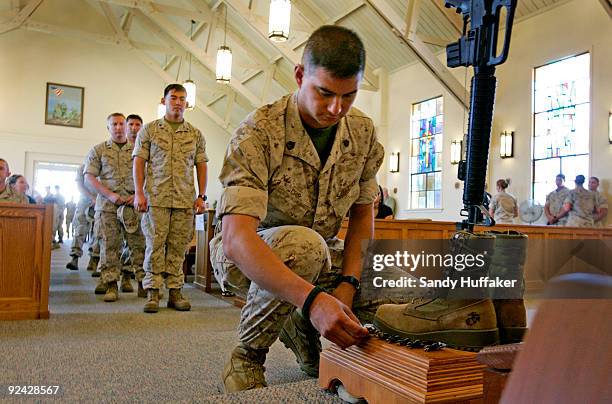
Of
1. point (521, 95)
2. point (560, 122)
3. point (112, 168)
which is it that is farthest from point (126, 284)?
point (521, 95)

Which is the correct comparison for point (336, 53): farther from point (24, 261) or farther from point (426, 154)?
point (426, 154)

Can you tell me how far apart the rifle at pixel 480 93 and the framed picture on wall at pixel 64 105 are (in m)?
12.0

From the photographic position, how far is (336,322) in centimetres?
88

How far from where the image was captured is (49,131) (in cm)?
1140

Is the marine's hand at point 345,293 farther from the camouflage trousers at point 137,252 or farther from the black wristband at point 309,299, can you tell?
the camouflage trousers at point 137,252

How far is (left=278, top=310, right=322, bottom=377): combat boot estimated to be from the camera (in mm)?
1451

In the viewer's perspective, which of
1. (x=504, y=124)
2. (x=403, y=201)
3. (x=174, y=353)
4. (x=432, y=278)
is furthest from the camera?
(x=403, y=201)

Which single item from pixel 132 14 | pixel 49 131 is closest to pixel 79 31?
pixel 132 14

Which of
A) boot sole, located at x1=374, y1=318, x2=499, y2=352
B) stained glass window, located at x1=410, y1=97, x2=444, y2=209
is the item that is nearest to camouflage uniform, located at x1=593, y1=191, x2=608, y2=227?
stained glass window, located at x1=410, y1=97, x2=444, y2=209

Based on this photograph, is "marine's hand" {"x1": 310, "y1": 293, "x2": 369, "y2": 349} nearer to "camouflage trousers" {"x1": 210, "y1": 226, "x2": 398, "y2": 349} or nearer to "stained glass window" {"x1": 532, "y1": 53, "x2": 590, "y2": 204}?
"camouflage trousers" {"x1": 210, "y1": 226, "x2": 398, "y2": 349}

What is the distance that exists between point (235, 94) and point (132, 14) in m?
2.65

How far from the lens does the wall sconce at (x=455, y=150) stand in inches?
289

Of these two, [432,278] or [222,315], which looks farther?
[222,315]

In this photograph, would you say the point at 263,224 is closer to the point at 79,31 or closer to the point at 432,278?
the point at 432,278
